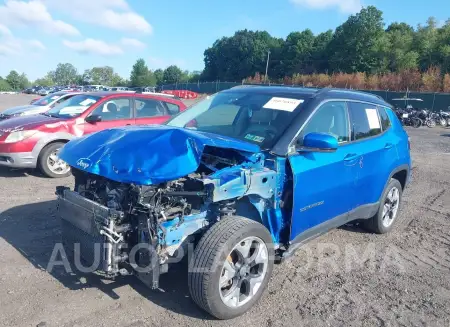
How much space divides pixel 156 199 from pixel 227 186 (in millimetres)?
577

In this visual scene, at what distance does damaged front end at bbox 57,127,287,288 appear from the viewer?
3.06 metres

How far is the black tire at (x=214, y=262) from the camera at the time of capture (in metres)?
3.05

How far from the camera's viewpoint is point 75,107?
8406 millimetres

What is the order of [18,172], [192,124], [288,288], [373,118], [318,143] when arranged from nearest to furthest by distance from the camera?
[318,143]
[288,288]
[192,124]
[373,118]
[18,172]

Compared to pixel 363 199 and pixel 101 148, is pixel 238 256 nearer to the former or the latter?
pixel 101 148

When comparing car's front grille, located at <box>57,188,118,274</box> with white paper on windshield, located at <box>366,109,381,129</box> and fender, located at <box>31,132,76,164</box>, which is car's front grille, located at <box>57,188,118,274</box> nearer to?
white paper on windshield, located at <box>366,109,381,129</box>

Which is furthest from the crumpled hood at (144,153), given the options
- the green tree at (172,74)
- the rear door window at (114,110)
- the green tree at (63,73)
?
the green tree at (63,73)

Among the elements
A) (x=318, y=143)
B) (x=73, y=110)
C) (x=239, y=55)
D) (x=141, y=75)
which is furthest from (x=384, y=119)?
(x=141, y=75)

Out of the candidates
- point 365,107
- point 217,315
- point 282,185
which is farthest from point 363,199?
point 217,315

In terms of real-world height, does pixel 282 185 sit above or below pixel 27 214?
above

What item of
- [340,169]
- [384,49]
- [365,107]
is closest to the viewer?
[340,169]

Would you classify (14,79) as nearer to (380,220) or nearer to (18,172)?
(18,172)

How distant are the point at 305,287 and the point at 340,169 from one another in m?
1.25

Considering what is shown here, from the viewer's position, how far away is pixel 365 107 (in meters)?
4.96
